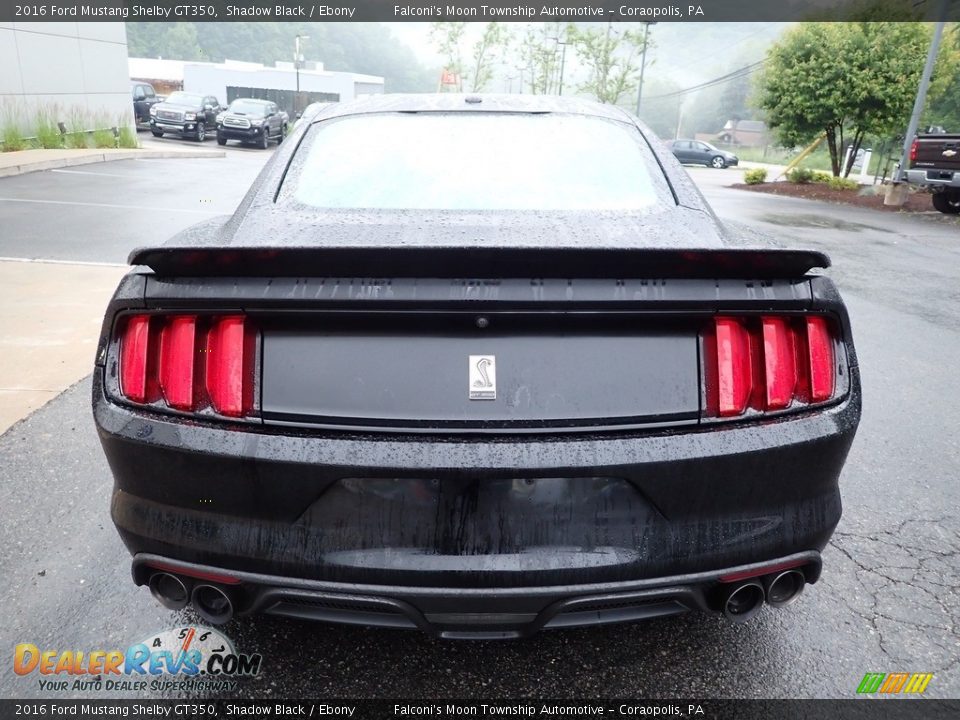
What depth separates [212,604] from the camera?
6.04 ft

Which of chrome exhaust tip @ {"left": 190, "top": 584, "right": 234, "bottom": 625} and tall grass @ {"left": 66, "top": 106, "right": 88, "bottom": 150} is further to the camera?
tall grass @ {"left": 66, "top": 106, "right": 88, "bottom": 150}

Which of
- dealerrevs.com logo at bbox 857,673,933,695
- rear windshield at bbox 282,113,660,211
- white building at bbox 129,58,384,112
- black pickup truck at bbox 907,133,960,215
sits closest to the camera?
dealerrevs.com logo at bbox 857,673,933,695

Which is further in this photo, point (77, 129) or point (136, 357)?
point (77, 129)

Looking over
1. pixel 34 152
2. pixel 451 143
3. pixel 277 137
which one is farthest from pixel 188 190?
pixel 277 137

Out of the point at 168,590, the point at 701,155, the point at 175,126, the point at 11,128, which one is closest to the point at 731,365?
the point at 168,590

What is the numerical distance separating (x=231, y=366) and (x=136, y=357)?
0.26m

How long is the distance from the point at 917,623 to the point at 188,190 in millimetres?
14034

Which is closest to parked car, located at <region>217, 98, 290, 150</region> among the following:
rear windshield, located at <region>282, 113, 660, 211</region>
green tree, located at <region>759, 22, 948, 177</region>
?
green tree, located at <region>759, 22, 948, 177</region>

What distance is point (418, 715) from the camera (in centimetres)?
195

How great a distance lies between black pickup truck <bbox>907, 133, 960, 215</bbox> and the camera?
1437 cm

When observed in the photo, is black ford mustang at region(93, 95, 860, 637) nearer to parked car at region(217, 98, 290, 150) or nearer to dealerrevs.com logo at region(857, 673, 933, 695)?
dealerrevs.com logo at region(857, 673, 933, 695)

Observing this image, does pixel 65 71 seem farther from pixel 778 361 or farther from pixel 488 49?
pixel 488 49

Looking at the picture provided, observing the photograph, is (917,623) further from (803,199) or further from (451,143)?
(803,199)

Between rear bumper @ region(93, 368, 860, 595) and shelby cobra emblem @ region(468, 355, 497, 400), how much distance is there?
11 cm
